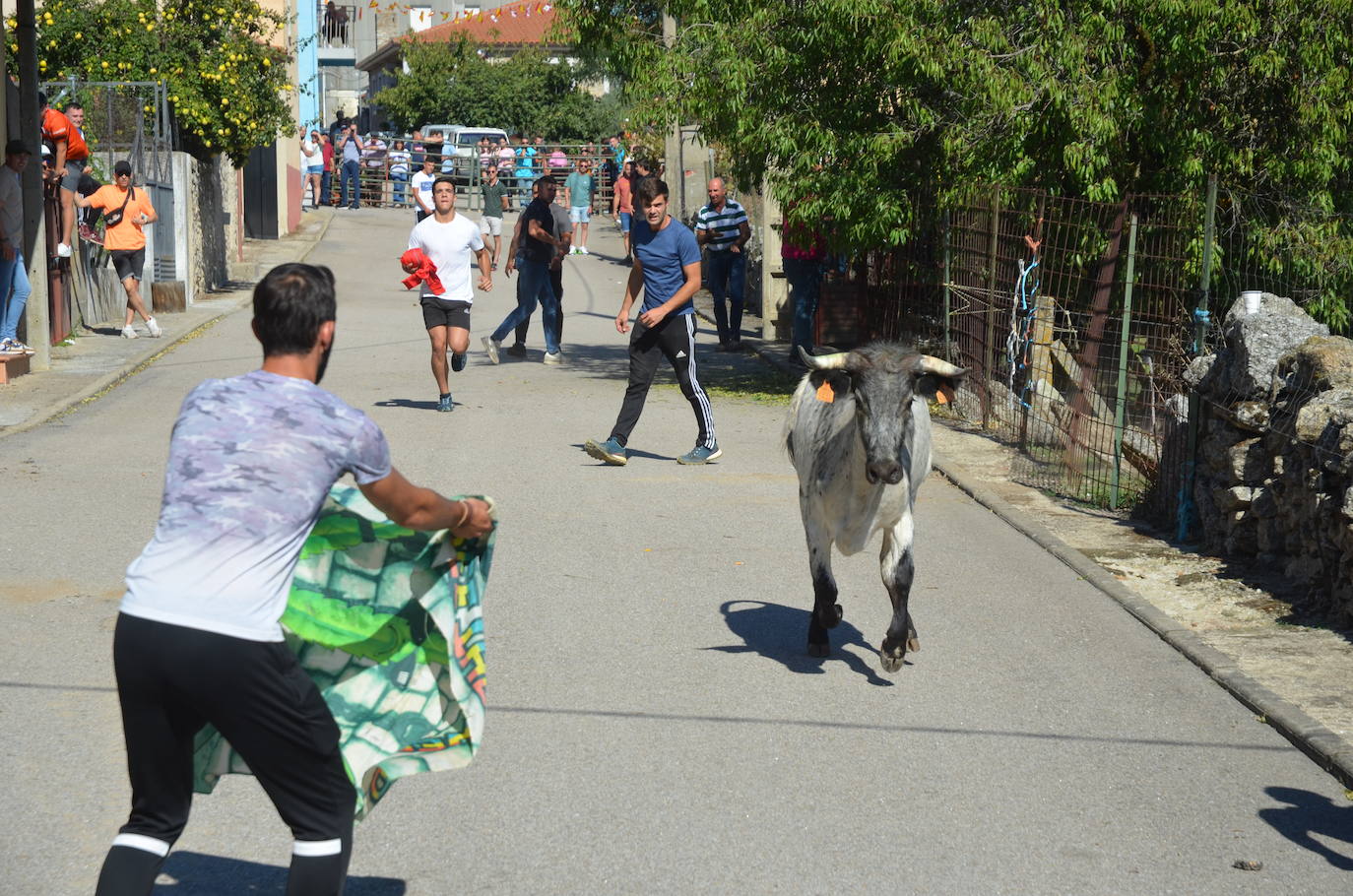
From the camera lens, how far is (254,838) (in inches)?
197

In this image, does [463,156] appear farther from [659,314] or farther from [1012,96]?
[659,314]

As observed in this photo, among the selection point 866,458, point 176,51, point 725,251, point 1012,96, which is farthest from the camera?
point 176,51

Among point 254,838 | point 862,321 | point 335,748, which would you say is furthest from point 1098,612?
point 862,321

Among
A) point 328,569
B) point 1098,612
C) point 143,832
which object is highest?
point 328,569

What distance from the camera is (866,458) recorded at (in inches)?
254

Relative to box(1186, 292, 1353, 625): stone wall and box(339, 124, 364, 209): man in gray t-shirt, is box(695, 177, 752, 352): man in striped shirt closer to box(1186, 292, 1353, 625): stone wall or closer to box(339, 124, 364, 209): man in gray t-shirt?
box(1186, 292, 1353, 625): stone wall

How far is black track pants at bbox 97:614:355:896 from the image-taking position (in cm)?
361

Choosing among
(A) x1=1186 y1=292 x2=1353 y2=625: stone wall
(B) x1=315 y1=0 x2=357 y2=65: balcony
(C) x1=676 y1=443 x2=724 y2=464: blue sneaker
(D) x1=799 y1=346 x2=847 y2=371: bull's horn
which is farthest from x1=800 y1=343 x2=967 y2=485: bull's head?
(B) x1=315 y1=0 x2=357 y2=65: balcony

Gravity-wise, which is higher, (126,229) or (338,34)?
(338,34)

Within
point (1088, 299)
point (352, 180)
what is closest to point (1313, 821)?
point (1088, 299)

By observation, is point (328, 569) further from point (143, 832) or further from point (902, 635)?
point (902, 635)

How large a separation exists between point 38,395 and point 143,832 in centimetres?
1161

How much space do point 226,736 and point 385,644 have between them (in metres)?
0.54

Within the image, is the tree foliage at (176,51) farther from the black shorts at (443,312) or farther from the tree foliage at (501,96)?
the tree foliage at (501,96)
